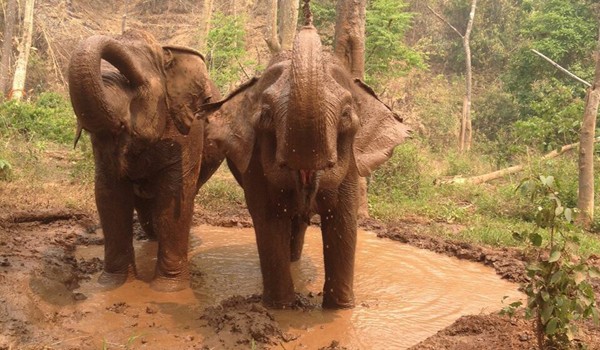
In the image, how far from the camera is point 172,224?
17.9ft

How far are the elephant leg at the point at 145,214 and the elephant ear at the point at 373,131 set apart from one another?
9.09 feet

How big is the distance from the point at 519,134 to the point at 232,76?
28.1 feet

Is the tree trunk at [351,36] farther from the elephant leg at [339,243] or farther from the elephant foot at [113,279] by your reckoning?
the elephant foot at [113,279]

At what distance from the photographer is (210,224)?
28.0 ft

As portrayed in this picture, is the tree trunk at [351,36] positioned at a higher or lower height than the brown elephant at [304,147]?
higher

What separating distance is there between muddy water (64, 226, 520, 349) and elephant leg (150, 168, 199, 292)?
0.16 m

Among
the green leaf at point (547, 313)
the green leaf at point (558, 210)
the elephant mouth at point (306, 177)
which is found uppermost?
the elephant mouth at point (306, 177)

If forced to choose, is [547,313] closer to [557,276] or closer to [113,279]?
[557,276]

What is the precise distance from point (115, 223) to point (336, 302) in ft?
6.90

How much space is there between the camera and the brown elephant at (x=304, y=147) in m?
3.39

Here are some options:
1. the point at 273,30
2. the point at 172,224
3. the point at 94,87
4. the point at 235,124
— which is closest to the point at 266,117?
the point at 235,124

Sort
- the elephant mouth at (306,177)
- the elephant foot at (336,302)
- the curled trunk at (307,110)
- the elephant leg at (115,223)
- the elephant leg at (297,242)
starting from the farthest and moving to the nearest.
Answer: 1. the elephant leg at (297,242)
2. the elephant leg at (115,223)
3. the elephant foot at (336,302)
4. the elephant mouth at (306,177)
5. the curled trunk at (307,110)

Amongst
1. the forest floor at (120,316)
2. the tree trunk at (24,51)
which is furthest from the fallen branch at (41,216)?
the tree trunk at (24,51)

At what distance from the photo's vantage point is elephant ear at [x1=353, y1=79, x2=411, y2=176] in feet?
14.6
